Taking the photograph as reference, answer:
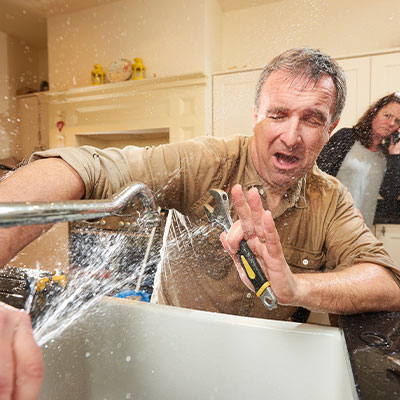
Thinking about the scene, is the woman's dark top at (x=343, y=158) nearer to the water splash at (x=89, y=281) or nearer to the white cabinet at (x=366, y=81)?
the white cabinet at (x=366, y=81)

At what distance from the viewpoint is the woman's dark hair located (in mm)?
654

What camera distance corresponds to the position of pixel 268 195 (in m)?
0.58

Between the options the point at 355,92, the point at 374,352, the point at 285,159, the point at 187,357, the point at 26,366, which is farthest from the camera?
the point at 355,92

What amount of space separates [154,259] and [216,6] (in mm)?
597

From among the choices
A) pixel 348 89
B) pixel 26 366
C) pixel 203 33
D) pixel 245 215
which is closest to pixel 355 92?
pixel 348 89

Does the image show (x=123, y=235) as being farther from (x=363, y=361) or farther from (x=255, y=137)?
(x=363, y=361)

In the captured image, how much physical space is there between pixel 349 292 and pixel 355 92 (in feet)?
1.46

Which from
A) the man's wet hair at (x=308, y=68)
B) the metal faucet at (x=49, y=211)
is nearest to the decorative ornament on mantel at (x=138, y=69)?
the man's wet hair at (x=308, y=68)

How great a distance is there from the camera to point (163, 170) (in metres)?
0.51

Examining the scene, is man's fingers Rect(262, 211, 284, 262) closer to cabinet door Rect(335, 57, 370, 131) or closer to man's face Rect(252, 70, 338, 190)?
man's face Rect(252, 70, 338, 190)

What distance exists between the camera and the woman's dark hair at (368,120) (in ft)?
2.15

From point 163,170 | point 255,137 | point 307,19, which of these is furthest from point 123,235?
point 307,19

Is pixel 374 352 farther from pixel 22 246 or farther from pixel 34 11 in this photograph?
pixel 34 11

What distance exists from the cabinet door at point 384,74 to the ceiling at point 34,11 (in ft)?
0.88
